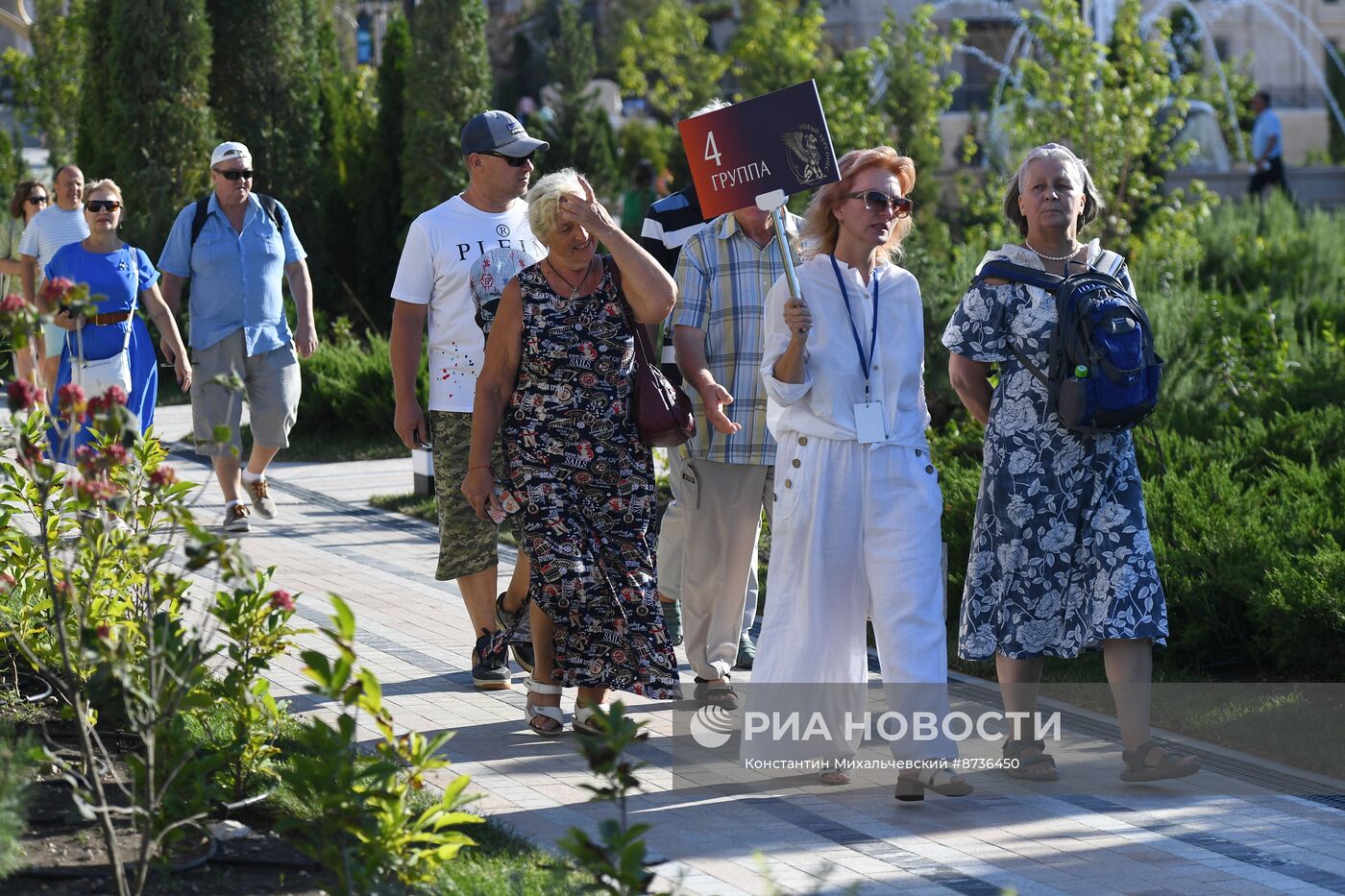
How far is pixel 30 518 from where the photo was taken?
10359mm

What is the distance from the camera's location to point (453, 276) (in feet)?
21.7

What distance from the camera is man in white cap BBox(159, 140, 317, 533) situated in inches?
379

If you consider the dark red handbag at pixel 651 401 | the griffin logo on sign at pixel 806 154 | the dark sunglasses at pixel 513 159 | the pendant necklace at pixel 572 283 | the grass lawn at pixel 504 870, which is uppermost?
the dark sunglasses at pixel 513 159

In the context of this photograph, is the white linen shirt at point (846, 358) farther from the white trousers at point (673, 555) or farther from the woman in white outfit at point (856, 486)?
the white trousers at point (673, 555)

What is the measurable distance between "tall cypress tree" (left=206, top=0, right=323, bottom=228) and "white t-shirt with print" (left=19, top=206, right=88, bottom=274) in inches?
298

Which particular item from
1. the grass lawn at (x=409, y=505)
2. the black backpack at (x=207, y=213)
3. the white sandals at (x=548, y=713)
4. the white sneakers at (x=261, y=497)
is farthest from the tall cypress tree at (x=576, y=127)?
the white sandals at (x=548, y=713)

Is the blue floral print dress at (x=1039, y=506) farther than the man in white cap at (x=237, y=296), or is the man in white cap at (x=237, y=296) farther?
the man in white cap at (x=237, y=296)

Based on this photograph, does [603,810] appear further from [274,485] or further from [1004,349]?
[274,485]

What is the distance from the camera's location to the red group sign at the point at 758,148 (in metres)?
5.71

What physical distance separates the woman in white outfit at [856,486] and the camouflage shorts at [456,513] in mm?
1526

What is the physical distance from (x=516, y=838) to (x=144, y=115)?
46.9ft

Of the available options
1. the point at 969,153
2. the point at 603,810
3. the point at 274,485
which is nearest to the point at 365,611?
the point at 603,810

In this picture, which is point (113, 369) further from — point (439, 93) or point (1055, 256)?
point (439, 93)

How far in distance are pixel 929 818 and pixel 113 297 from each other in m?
→ 5.93
